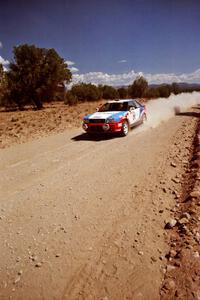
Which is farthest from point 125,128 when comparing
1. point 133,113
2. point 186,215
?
point 186,215

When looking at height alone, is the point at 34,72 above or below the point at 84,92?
above

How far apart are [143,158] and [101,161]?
4.05ft

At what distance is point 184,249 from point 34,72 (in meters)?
29.3

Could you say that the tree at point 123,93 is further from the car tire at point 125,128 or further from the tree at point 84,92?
the car tire at point 125,128

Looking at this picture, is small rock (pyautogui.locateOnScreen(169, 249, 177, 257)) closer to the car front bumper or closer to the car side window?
the car front bumper

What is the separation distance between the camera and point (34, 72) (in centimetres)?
2783

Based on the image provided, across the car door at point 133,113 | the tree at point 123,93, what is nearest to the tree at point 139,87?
the tree at point 123,93

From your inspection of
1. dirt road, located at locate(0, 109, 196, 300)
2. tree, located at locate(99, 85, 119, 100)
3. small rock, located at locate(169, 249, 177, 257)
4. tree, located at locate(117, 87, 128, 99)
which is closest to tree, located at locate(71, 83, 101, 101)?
tree, located at locate(99, 85, 119, 100)

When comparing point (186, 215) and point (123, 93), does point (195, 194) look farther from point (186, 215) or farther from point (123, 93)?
point (123, 93)

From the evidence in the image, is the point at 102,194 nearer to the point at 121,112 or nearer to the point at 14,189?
the point at 14,189

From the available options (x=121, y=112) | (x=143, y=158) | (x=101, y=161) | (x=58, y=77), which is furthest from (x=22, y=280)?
(x=58, y=77)

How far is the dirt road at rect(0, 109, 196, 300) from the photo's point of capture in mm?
2371

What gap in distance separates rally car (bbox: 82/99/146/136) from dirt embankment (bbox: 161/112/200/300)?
4.83 meters

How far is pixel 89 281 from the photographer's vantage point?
2.38 meters
